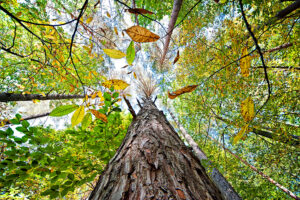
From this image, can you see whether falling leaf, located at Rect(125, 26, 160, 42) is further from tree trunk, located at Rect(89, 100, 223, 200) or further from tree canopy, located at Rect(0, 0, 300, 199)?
tree trunk, located at Rect(89, 100, 223, 200)

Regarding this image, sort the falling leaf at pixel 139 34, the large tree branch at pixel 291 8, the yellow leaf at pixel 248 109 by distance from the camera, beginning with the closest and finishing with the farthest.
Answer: the falling leaf at pixel 139 34 → the yellow leaf at pixel 248 109 → the large tree branch at pixel 291 8

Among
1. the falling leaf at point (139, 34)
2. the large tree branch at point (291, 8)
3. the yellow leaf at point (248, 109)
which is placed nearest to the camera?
the falling leaf at point (139, 34)

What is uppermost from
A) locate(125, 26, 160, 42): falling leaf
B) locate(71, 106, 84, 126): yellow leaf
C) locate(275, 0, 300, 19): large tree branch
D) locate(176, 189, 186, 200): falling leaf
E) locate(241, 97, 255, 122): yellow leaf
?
locate(275, 0, 300, 19): large tree branch

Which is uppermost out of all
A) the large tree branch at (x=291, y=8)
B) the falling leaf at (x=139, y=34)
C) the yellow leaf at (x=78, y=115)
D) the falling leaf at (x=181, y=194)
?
the large tree branch at (x=291, y=8)

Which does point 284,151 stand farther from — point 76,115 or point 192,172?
point 76,115

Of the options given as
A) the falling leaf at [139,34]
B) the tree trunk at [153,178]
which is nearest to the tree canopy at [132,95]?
the falling leaf at [139,34]

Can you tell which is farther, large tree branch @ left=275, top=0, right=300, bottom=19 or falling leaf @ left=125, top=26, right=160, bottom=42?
large tree branch @ left=275, top=0, right=300, bottom=19

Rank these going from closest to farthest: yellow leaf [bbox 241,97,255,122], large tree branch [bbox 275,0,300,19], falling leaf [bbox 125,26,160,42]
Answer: falling leaf [bbox 125,26,160,42], yellow leaf [bbox 241,97,255,122], large tree branch [bbox 275,0,300,19]

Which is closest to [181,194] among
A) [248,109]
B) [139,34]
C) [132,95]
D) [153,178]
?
[153,178]

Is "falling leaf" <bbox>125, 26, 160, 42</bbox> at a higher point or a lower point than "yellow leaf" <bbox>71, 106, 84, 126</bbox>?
higher

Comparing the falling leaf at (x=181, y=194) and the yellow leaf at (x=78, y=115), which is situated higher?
the yellow leaf at (x=78, y=115)

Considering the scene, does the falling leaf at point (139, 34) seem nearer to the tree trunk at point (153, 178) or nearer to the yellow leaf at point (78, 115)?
the yellow leaf at point (78, 115)

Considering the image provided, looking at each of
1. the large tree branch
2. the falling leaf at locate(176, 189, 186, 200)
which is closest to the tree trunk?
the falling leaf at locate(176, 189, 186, 200)

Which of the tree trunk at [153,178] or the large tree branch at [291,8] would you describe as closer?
the tree trunk at [153,178]
